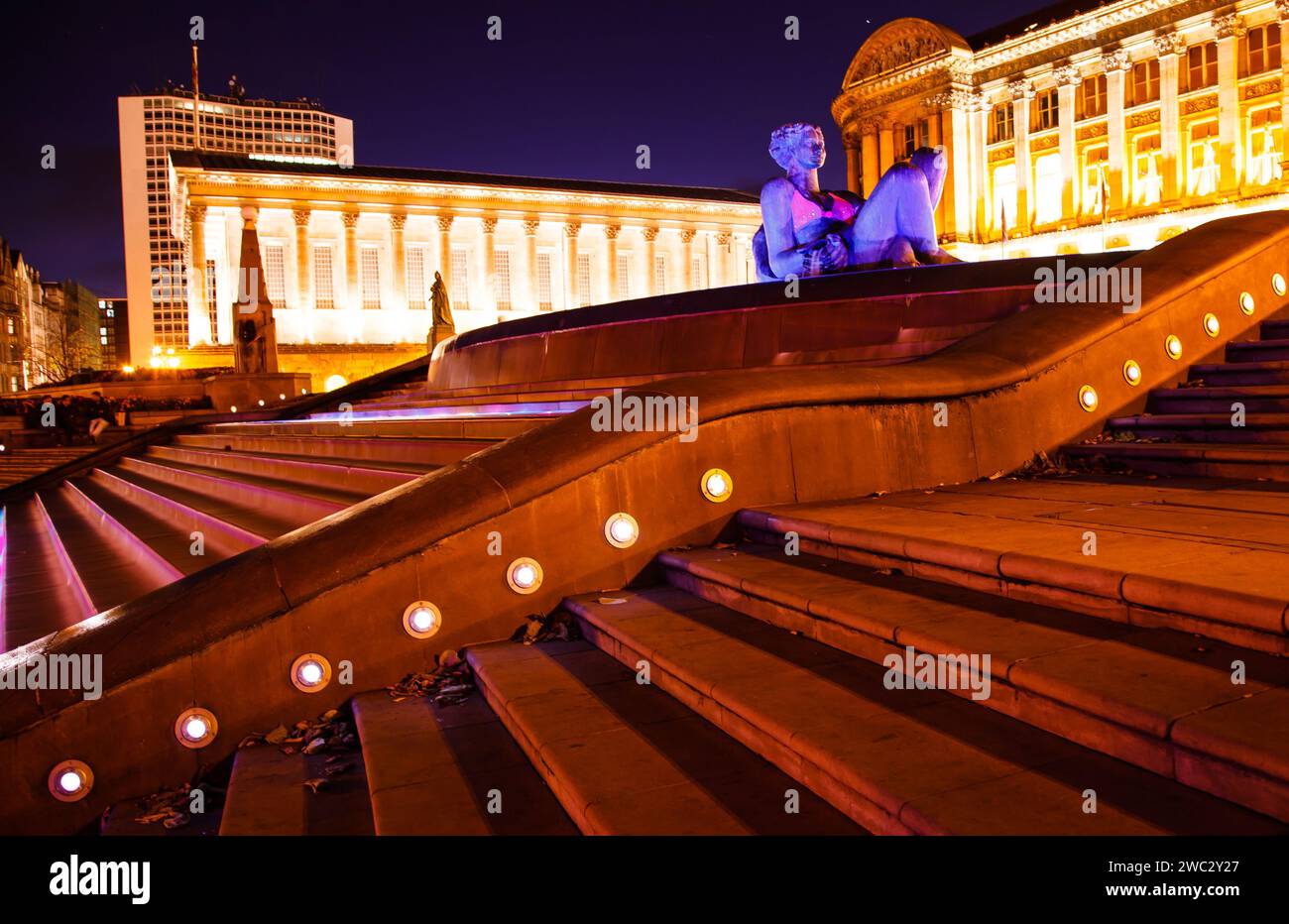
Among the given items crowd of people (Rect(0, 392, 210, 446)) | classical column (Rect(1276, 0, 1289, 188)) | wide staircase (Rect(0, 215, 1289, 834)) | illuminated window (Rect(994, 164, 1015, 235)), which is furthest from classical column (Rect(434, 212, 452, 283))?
wide staircase (Rect(0, 215, 1289, 834))

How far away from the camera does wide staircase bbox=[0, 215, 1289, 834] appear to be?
2764 millimetres

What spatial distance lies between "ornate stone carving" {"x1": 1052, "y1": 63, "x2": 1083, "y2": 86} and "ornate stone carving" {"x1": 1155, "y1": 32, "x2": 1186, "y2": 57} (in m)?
4.64

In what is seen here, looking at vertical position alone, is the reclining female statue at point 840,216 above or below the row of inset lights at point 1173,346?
above

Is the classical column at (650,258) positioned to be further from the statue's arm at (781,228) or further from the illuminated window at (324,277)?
the statue's arm at (781,228)

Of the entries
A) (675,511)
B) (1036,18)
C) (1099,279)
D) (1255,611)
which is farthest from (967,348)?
(1036,18)

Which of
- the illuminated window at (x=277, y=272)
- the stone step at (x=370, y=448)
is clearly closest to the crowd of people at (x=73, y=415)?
the stone step at (x=370, y=448)

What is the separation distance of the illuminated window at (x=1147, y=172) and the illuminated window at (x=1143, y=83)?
2098mm

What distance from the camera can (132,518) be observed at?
1017cm

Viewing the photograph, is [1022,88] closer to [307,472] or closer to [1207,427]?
[1207,427]

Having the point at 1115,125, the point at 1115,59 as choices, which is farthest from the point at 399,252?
the point at 1115,59

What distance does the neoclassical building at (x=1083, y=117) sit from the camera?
46.0 metres

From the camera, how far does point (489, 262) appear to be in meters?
74.8
